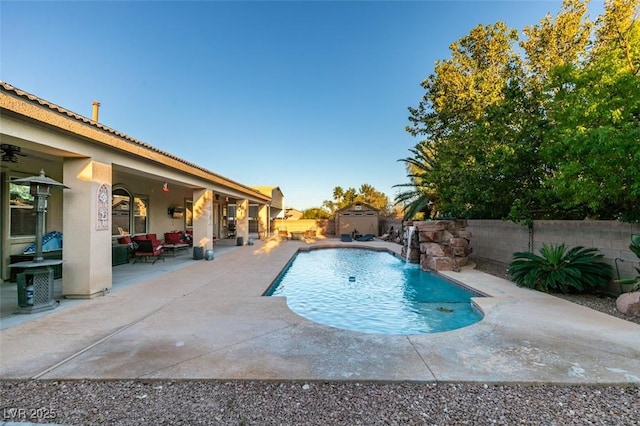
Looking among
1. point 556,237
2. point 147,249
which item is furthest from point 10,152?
point 556,237

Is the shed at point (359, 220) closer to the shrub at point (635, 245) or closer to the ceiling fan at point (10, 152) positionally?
the shrub at point (635, 245)

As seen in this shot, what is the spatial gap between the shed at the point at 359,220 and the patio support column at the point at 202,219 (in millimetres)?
15690

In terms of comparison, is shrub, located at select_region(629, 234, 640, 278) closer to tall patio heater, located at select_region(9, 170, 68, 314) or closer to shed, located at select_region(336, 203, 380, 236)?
tall patio heater, located at select_region(9, 170, 68, 314)

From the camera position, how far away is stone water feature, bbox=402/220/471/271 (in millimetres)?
10047

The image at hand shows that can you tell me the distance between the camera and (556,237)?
8383 millimetres

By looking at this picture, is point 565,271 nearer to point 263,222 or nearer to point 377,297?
point 377,297

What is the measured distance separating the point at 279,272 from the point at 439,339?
5909 millimetres

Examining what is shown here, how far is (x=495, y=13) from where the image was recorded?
1520 cm

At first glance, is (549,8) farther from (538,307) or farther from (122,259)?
(122,259)

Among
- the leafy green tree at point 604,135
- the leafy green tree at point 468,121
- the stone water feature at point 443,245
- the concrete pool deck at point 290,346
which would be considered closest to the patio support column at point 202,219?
the concrete pool deck at point 290,346

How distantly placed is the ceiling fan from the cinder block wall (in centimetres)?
1263

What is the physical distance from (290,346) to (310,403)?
46.1 inches

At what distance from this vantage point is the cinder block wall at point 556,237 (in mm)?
6375

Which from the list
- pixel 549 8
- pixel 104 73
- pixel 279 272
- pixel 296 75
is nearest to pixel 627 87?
pixel 279 272
